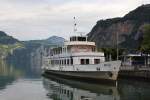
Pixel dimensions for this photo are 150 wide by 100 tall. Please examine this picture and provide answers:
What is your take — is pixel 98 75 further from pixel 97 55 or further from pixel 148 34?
pixel 148 34

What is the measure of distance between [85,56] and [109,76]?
825 centimetres

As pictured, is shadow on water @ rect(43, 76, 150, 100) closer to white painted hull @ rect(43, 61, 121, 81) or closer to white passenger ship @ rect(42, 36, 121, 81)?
white painted hull @ rect(43, 61, 121, 81)

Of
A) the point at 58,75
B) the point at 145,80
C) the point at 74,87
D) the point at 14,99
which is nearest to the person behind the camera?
the point at 14,99

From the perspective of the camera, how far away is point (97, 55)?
67688mm

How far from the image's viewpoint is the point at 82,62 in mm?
69062

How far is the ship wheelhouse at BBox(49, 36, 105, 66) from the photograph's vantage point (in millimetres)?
67750

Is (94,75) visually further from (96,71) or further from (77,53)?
(77,53)

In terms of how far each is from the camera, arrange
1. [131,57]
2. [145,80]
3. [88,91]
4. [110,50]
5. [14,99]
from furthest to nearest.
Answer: [110,50]
[131,57]
[145,80]
[88,91]
[14,99]

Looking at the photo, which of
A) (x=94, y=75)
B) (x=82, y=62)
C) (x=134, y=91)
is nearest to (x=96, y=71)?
(x=94, y=75)

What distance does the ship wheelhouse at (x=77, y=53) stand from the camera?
67750 mm

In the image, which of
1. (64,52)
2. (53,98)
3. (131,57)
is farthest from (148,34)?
(53,98)

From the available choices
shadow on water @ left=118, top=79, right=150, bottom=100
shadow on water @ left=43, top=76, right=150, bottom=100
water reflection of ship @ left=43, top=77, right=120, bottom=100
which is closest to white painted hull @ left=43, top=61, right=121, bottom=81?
shadow on water @ left=43, top=76, right=150, bottom=100

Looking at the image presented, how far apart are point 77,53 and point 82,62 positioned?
1905 millimetres

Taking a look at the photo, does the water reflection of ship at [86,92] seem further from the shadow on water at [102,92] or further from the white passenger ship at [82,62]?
the white passenger ship at [82,62]
